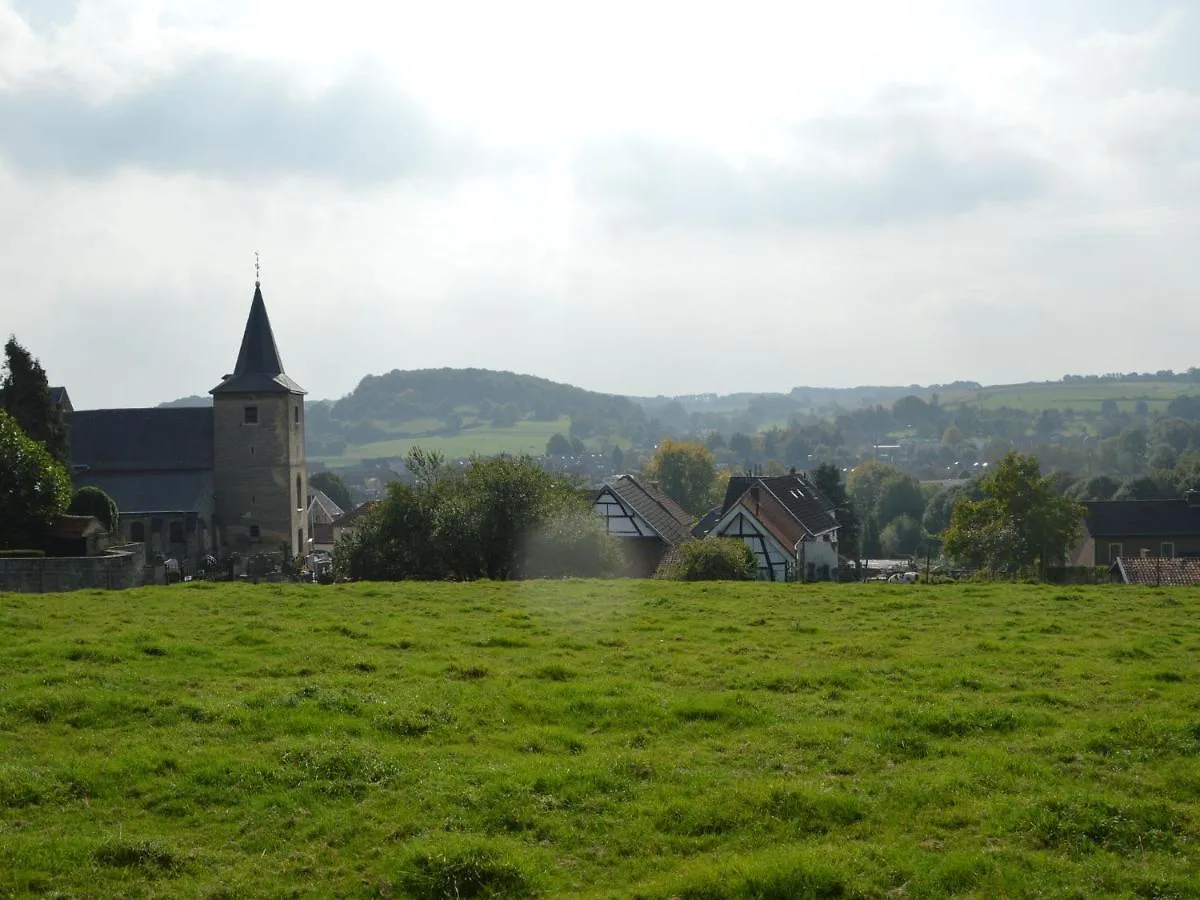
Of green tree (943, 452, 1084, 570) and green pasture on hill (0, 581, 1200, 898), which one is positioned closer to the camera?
green pasture on hill (0, 581, 1200, 898)

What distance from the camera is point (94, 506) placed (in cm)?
4853

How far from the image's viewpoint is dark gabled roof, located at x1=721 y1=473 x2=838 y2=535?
58562 millimetres

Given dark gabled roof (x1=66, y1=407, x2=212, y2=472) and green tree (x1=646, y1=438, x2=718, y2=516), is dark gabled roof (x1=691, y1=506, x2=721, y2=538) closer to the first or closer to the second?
dark gabled roof (x1=66, y1=407, x2=212, y2=472)

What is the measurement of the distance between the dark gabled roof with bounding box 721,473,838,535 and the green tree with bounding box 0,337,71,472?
3004 cm

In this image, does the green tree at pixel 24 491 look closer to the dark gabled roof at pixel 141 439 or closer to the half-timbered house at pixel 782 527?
the half-timbered house at pixel 782 527

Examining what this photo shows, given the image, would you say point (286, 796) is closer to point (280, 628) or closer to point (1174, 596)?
point (280, 628)

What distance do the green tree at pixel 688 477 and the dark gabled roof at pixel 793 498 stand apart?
45.1 meters

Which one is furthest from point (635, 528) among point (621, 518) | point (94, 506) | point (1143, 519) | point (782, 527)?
point (1143, 519)

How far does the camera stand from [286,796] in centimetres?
1111

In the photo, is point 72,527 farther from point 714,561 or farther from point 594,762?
point 594,762

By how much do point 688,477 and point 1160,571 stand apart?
77.6 meters

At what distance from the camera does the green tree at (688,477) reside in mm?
114812

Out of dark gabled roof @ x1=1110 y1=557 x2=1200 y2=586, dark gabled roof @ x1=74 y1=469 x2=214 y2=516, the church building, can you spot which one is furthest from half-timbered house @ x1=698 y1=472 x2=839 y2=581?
dark gabled roof @ x1=74 y1=469 x2=214 y2=516

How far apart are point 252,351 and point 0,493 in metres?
27.3
